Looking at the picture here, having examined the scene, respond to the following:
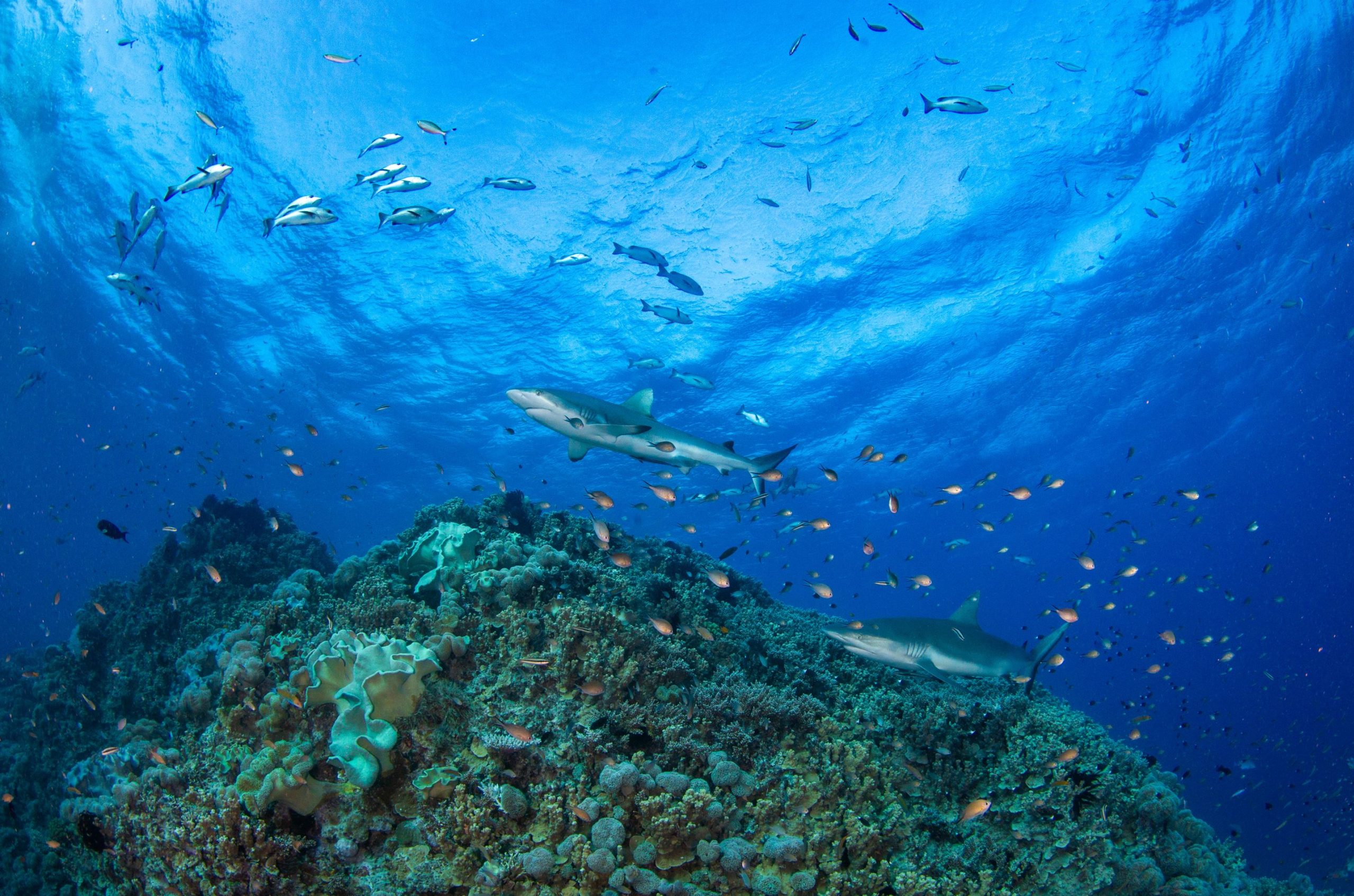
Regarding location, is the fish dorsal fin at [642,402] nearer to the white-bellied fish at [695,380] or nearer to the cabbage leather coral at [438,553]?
the cabbage leather coral at [438,553]

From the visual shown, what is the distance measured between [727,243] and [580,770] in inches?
809

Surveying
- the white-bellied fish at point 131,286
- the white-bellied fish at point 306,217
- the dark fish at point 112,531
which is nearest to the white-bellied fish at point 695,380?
the white-bellied fish at point 306,217

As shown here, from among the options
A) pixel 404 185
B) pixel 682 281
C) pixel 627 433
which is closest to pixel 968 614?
pixel 627 433

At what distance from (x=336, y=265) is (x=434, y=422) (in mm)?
13387

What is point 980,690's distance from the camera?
6.70m

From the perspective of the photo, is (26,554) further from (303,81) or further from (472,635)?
(472,635)

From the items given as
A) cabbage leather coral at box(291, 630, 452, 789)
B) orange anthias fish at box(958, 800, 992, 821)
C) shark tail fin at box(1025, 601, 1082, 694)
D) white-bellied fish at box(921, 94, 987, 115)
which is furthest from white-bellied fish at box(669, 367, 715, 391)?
orange anthias fish at box(958, 800, 992, 821)

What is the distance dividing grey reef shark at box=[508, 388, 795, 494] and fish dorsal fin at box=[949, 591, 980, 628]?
8.57 feet

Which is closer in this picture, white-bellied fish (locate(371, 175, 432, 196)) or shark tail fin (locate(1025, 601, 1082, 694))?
shark tail fin (locate(1025, 601, 1082, 694))

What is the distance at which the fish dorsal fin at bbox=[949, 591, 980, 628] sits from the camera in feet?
19.9

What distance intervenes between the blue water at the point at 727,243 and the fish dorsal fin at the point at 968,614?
645 centimetres

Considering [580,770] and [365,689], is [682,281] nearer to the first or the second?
[365,689]

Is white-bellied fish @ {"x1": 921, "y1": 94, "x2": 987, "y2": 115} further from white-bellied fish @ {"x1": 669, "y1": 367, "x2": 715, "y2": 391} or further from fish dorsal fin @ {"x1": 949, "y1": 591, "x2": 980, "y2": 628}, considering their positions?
fish dorsal fin @ {"x1": 949, "y1": 591, "x2": 980, "y2": 628}

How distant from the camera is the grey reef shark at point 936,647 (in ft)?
17.6
